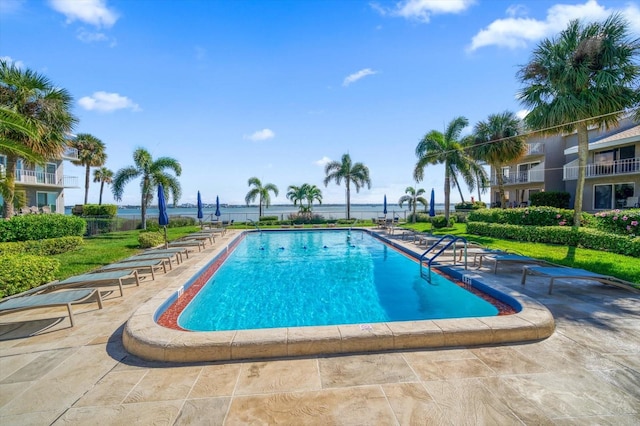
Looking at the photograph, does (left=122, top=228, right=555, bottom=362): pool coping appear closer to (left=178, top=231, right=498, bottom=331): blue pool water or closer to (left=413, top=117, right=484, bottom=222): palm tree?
(left=178, top=231, right=498, bottom=331): blue pool water

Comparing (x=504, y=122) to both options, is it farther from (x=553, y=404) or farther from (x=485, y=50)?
(x=553, y=404)

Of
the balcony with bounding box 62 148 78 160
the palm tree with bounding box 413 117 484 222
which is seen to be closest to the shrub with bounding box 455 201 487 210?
the palm tree with bounding box 413 117 484 222

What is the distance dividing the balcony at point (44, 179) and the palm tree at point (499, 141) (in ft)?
99.9

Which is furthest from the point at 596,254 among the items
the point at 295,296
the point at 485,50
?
the point at 295,296

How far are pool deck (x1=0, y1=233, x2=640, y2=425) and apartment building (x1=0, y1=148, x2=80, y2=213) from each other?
23.7 metres

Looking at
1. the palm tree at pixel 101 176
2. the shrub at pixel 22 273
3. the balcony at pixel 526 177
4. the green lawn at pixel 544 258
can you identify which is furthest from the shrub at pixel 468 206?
the palm tree at pixel 101 176

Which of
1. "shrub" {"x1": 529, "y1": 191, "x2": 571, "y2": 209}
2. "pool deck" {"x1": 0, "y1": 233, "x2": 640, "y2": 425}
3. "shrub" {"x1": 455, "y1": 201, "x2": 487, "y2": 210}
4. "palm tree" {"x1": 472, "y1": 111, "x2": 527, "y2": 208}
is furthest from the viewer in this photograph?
"shrub" {"x1": 455, "y1": 201, "x2": 487, "y2": 210}

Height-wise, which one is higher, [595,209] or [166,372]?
[595,209]

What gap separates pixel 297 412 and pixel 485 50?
43.5ft

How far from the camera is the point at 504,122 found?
21.1m

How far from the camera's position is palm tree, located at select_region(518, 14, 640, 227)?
38.8 feet

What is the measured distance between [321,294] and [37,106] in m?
13.2

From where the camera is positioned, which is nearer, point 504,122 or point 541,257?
point 541,257

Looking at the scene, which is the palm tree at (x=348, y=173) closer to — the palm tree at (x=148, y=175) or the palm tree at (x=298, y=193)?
the palm tree at (x=298, y=193)
